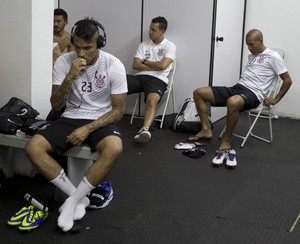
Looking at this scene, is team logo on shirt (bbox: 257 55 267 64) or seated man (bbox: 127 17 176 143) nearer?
team logo on shirt (bbox: 257 55 267 64)

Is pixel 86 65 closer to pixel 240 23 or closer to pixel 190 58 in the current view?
pixel 190 58

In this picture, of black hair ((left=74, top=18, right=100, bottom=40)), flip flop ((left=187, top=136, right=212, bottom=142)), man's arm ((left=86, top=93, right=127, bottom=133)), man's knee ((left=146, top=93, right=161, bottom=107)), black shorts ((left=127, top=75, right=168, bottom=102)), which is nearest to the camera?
black hair ((left=74, top=18, right=100, bottom=40))

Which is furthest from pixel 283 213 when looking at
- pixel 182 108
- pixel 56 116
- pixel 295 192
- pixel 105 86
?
pixel 182 108

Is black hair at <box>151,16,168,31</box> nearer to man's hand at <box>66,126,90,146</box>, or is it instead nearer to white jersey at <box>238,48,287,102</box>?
white jersey at <box>238,48,287,102</box>

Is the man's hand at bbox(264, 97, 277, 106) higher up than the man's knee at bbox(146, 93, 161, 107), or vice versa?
the man's hand at bbox(264, 97, 277, 106)

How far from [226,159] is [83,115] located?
1446 mm

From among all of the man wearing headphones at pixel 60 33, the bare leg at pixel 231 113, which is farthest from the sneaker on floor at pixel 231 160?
the man wearing headphones at pixel 60 33

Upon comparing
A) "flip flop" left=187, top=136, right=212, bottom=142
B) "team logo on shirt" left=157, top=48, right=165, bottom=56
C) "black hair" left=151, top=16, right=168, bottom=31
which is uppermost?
"black hair" left=151, top=16, right=168, bottom=31

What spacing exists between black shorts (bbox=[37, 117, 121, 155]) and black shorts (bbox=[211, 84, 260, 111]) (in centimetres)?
181

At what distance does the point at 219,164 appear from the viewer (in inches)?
150

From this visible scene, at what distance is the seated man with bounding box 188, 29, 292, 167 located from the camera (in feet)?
14.1

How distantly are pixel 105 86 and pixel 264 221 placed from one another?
126cm

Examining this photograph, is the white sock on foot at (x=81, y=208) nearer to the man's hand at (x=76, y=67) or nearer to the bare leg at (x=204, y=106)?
the man's hand at (x=76, y=67)

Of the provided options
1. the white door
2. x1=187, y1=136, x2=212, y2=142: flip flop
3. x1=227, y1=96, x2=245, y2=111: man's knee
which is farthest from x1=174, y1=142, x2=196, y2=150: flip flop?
the white door
